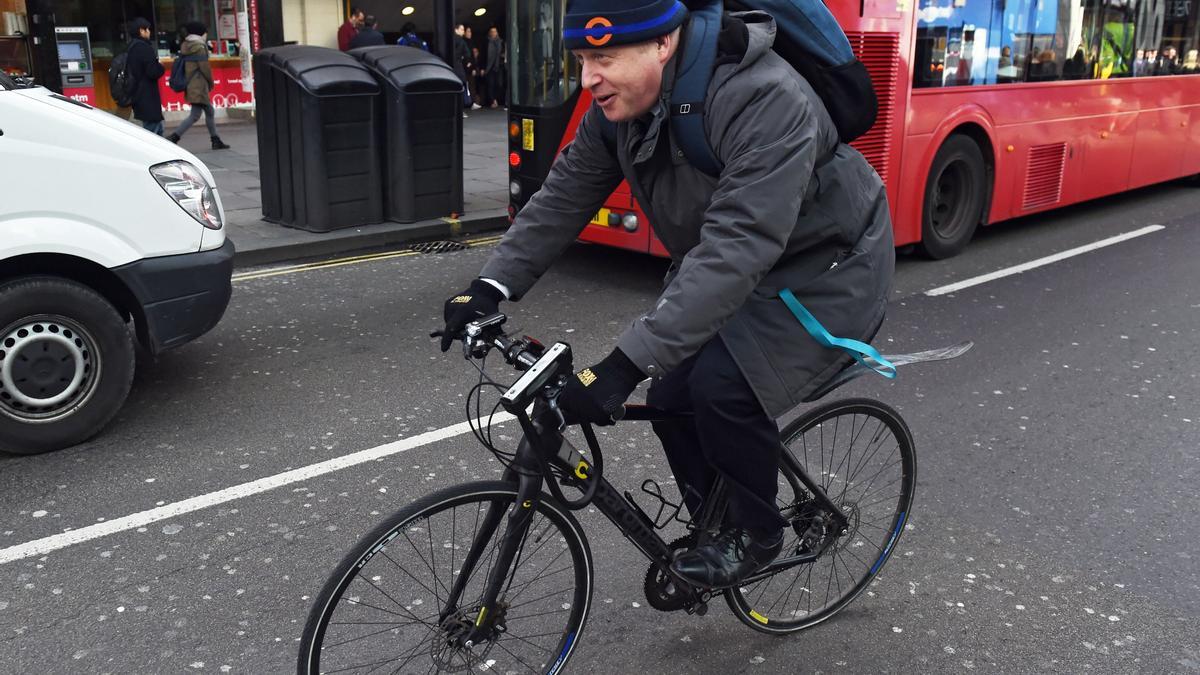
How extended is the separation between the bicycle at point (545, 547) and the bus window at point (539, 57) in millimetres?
5091

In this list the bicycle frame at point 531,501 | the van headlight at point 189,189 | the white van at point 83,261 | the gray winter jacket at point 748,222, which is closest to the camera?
the gray winter jacket at point 748,222

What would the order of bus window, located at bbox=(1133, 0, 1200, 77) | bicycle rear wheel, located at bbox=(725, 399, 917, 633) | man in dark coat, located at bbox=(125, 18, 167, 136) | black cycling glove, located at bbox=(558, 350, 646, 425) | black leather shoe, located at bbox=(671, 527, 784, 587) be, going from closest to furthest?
1. black cycling glove, located at bbox=(558, 350, 646, 425)
2. black leather shoe, located at bbox=(671, 527, 784, 587)
3. bicycle rear wheel, located at bbox=(725, 399, 917, 633)
4. bus window, located at bbox=(1133, 0, 1200, 77)
5. man in dark coat, located at bbox=(125, 18, 167, 136)

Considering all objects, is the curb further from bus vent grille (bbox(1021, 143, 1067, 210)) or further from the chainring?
the chainring

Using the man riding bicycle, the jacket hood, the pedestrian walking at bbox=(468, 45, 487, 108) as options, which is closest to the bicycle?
the man riding bicycle

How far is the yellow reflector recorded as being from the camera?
8141 millimetres

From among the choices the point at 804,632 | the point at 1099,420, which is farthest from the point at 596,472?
the point at 1099,420

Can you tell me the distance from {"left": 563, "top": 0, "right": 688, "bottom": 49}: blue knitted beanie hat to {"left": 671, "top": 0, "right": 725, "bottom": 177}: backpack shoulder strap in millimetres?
84

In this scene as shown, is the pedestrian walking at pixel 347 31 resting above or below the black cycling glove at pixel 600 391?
above

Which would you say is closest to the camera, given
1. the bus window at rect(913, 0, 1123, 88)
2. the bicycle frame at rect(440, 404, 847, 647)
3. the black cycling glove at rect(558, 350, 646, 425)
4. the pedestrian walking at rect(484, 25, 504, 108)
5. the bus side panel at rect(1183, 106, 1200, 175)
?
the black cycling glove at rect(558, 350, 646, 425)

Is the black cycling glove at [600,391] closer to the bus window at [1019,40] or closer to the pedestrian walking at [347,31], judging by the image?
the bus window at [1019,40]

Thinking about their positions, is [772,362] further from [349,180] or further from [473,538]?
[349,180]

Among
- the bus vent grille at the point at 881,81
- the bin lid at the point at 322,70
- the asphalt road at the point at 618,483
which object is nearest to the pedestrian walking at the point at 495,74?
A: the bin lid at the point at 322,70

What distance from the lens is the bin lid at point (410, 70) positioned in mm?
9148

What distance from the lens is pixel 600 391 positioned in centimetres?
233
